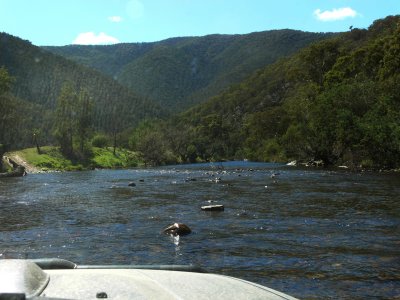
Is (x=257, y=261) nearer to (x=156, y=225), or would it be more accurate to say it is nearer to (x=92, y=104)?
(x=156, y=225)

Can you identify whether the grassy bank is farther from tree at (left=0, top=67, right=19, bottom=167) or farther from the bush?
tree at (left=0, top=67, right=19, bottom=167)

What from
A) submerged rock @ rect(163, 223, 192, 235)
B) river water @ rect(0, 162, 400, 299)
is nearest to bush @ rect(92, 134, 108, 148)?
river water @ rect(0, 162, 400, 299)

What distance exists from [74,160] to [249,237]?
9280 cm

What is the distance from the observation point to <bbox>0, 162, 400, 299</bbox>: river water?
33.3 feet

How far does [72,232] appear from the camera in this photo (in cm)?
1608

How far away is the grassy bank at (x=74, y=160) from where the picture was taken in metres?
89.2

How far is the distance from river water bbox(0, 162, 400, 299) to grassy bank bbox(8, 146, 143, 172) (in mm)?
66285

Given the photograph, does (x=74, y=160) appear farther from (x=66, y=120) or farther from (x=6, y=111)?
(x=6, y=111)

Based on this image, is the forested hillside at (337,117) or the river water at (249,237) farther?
the forested hillside at (337,117)

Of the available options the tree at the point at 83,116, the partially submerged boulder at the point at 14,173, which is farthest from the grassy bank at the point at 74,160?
the partially submerged boulder at the point at 14,173

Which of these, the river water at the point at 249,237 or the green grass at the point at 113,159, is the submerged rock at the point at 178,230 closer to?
the river water at the point at 249,237

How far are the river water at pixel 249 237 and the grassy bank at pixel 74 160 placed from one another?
217ft

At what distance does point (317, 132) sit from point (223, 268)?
2373 inches

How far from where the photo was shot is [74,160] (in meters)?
102
